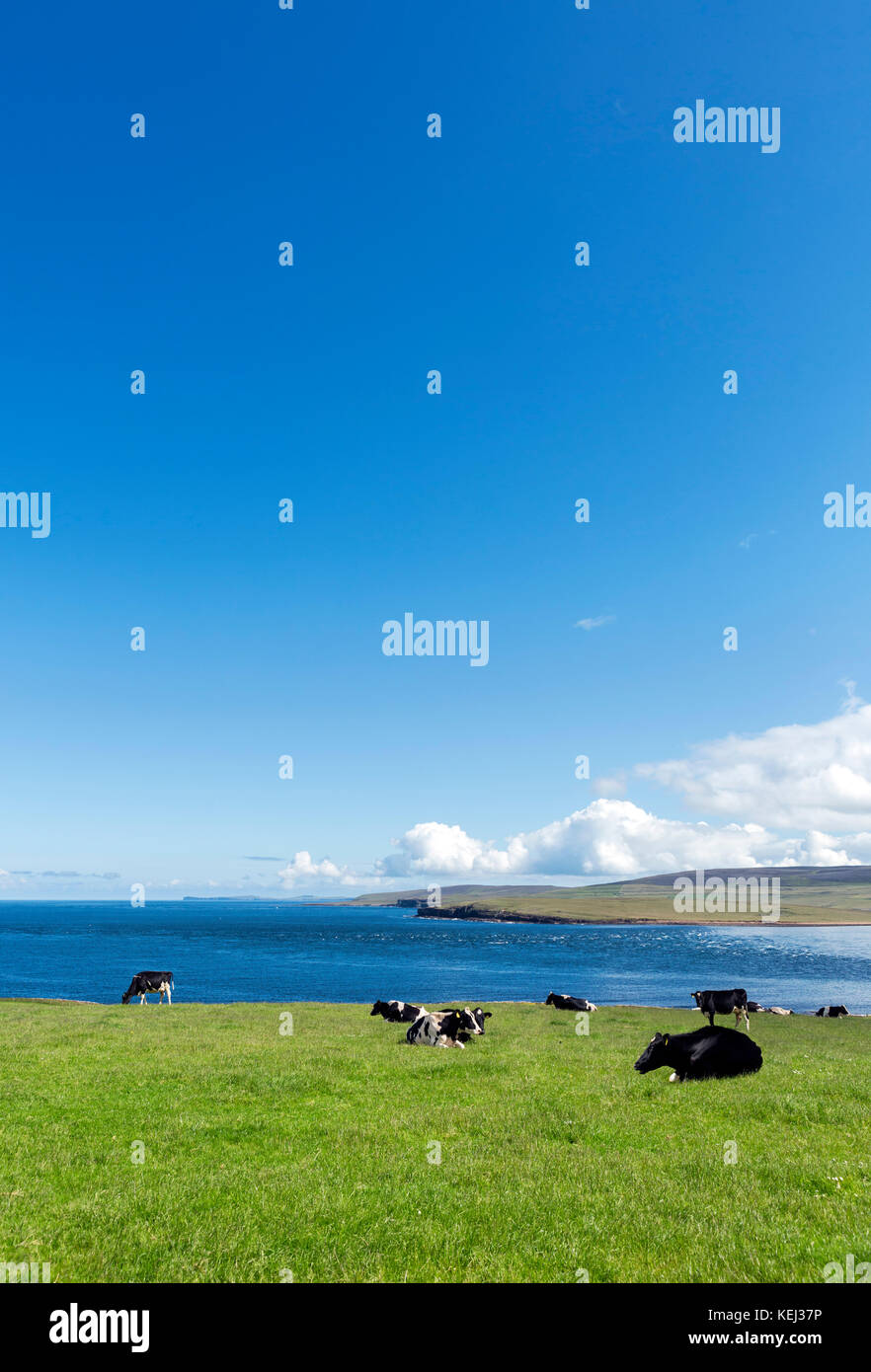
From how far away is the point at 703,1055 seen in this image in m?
17.4

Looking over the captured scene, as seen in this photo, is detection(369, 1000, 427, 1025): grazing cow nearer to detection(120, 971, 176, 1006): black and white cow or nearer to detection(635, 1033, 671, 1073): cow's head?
detection(635, 1033, 671, 1073): cow's head

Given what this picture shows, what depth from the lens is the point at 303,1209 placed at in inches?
348

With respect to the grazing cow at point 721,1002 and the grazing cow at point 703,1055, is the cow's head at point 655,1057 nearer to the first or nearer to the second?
the grazing cow at point 703,1055

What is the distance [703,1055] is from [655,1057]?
1.29 meters

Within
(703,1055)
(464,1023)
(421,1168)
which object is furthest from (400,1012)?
(421,1168)

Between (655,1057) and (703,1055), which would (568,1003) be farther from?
(703,1055)

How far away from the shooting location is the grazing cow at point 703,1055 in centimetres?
1722

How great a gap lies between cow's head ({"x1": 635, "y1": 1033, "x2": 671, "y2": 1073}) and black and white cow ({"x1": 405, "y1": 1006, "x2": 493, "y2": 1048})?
21.8 ft

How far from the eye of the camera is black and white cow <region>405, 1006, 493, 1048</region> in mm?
23469

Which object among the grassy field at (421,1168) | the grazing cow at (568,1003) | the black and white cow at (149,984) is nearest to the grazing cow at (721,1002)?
the grazing cow at (568,1003)
